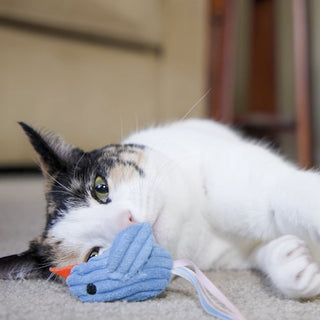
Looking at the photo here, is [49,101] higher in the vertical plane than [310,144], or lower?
higher

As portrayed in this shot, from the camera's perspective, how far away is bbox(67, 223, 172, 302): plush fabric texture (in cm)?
70

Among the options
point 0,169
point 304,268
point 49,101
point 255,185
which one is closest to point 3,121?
point 49,101

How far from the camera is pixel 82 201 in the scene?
91cm

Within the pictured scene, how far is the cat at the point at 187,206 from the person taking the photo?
2.56 feet

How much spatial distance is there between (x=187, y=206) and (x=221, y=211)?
0.24ft

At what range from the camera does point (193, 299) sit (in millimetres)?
729

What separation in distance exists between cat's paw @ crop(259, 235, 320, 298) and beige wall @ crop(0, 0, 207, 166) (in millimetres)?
1786

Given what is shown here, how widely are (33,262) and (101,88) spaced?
73.9 inches

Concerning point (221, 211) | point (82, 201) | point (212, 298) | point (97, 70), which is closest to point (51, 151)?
point (82, 201)

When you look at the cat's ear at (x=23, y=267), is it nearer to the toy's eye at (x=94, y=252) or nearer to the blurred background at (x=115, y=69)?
the toy's eye at (x=94, y=252)

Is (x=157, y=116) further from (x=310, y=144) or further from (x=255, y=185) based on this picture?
(x=255, y=185)

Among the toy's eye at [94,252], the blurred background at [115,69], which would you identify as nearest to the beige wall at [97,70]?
the blurred background at [115,69]

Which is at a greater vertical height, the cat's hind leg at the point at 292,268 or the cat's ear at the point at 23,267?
the cat's hind leg at the point at 292,268

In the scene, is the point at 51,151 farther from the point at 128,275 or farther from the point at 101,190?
the point at 128,275
